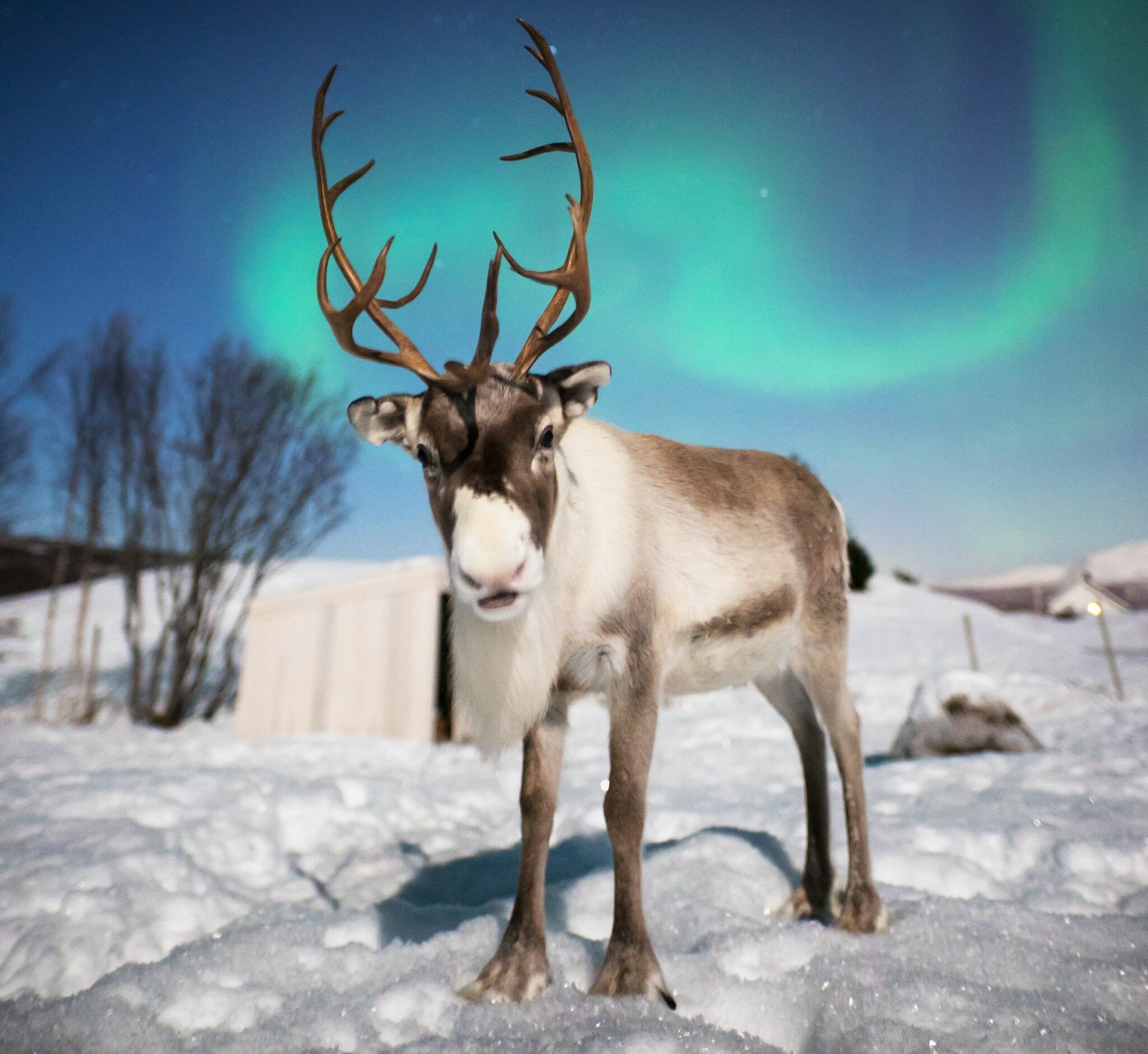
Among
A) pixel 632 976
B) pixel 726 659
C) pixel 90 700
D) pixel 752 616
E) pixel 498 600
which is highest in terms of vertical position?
pixel 498 600

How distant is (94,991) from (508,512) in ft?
5.68

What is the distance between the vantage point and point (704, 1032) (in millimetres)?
1597

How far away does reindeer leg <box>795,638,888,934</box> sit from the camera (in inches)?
99.7

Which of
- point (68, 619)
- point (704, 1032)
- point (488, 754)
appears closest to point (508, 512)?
point (488, 754)

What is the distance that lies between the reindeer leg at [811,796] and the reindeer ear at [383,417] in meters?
1.99

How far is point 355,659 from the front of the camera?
10148mm

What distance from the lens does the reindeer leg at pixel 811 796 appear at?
2826 mm

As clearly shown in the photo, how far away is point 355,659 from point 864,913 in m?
8.85

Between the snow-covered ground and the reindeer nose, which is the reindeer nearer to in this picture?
the reindeer nose

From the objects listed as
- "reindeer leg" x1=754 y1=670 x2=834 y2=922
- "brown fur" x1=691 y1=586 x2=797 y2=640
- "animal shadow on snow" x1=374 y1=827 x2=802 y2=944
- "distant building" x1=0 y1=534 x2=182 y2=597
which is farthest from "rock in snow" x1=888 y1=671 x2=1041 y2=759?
"distant building" x1=0 y1=534 x2=182 y2=597

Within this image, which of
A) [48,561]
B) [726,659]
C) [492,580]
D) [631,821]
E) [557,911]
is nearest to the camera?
[492,580]

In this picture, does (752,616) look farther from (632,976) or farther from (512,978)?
(512,978)

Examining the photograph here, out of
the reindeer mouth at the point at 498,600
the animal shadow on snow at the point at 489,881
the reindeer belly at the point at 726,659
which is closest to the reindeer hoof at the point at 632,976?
the animal shadow on snow at the point at 489,881

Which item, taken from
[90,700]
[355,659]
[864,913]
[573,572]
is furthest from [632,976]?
[90,700]
